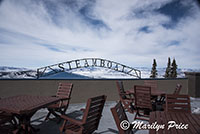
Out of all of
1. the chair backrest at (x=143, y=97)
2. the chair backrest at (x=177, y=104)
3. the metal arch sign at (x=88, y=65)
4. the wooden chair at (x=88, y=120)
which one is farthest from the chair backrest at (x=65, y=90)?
the chair backrest at (x=177, y=104)

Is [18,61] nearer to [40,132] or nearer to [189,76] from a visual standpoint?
[40,132]

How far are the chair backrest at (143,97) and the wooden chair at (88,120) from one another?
166 cm

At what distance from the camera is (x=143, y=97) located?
3646mm

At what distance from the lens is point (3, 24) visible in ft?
19.5

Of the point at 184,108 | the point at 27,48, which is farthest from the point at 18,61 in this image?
the point at 184,108

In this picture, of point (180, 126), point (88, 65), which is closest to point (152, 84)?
point (88, 65)

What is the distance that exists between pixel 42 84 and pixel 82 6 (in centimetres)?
441

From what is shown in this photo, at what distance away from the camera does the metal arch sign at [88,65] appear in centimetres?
616

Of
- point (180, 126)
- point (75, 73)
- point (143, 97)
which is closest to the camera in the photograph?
point (180, 126)

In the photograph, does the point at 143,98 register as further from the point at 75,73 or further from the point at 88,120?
→ the point at 75,73

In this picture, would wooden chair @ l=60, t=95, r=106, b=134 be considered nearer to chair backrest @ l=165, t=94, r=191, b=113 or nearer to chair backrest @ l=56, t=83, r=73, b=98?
chair backrest @ l=165, t=94, r=191, b=113

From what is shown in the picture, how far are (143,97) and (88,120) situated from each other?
6.57 ft

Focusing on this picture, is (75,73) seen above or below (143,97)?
above

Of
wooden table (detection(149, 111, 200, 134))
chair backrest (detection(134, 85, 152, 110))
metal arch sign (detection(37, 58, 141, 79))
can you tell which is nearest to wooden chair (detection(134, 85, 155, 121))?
chair backrest (detection(134, 85, 152, 110))
